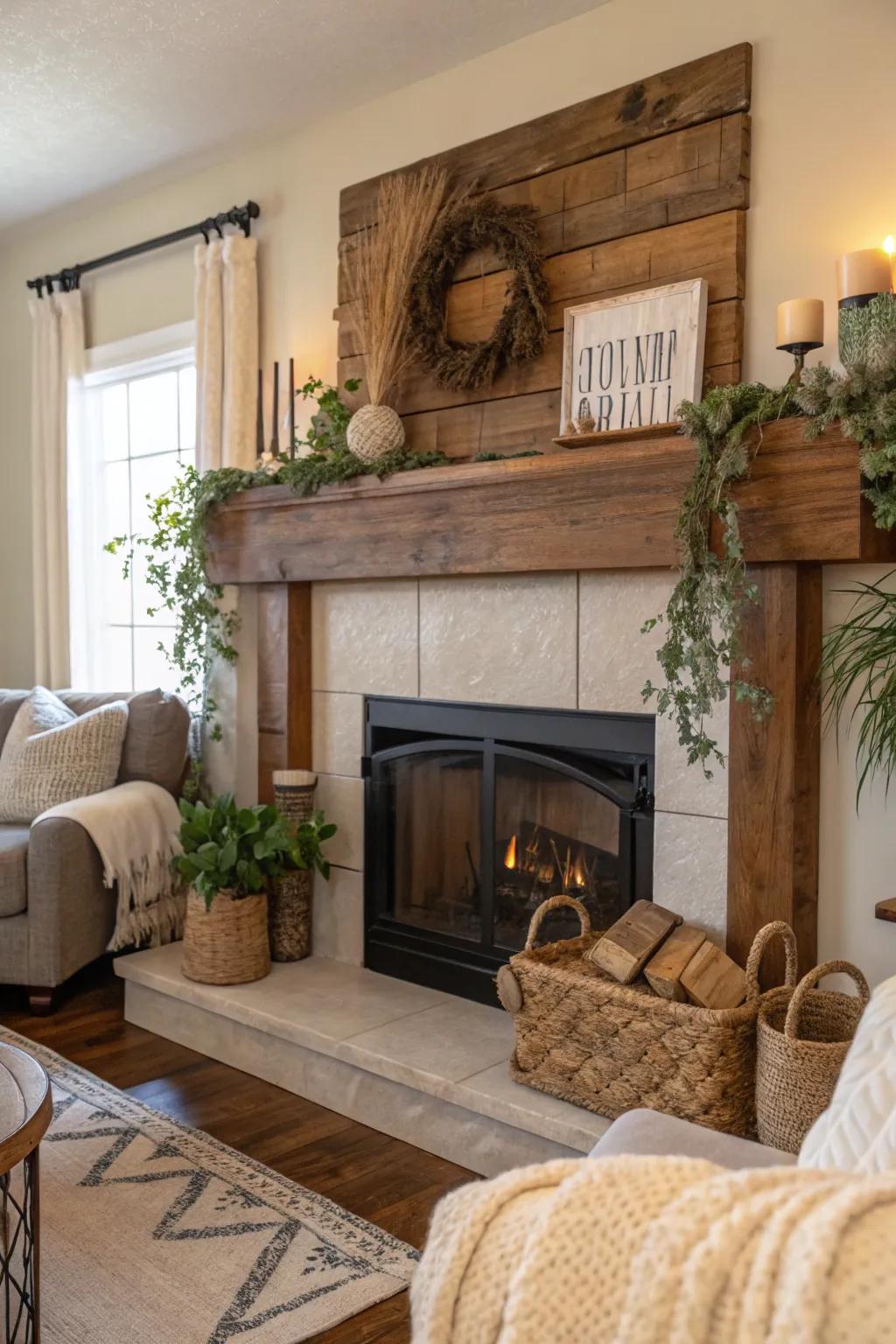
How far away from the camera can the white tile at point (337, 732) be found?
3.30m

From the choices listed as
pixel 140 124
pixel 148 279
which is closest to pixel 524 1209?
pixel 140 124

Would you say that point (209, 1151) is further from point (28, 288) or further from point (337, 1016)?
point (28, 288)

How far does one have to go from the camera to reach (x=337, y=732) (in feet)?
11.0

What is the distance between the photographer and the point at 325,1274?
1.98 m

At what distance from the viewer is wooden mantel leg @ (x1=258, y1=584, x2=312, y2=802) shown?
3.37 metres

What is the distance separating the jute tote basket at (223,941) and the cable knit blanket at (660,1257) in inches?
92.9

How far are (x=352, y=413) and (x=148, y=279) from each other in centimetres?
139

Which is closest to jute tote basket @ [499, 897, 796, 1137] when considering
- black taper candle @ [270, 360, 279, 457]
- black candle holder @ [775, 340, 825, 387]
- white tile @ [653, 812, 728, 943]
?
white tile @ [653, 812, 728, 943]

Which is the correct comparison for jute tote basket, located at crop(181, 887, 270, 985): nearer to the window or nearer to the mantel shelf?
the mantel shelf

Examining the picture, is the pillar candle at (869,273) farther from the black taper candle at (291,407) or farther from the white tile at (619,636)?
the black taper candle at (291,407)

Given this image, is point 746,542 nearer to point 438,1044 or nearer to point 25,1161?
point 438,1044

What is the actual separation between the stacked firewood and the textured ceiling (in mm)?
2148

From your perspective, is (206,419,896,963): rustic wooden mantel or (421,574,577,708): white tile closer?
(206,419,896,963): rustic wooden mantel

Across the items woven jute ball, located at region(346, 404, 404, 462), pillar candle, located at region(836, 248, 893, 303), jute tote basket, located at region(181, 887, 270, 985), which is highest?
pillar candle, located at region(836, 248, 893, 303)
